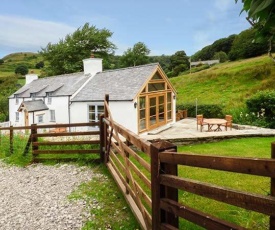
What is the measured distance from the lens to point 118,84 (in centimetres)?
1772

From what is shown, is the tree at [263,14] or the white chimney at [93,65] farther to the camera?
the white chimney at [93,65]

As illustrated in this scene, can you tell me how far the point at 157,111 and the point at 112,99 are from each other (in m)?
3.51

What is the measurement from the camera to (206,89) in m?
32.9

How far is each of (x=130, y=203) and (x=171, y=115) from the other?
15.1 m

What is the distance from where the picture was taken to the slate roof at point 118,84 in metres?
16.1

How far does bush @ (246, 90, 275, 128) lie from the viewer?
14.6 meters

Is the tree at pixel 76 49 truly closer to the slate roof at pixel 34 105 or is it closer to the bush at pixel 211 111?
the slate roof at pixel 34 105

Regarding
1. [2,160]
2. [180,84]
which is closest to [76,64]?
[180,84]

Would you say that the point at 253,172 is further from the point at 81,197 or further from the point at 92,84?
the point at 92,84

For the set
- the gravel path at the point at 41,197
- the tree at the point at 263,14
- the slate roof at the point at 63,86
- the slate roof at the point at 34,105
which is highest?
the slate roof at the point at 63,86

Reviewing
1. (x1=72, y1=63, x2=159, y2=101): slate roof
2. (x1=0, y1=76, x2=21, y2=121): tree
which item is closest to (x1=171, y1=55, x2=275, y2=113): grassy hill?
(x1=72, y1=63, x2=159, y2=101): slate roof

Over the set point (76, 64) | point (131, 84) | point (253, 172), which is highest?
point (76, 64)

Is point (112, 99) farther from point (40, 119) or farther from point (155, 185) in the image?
point (155, 185)

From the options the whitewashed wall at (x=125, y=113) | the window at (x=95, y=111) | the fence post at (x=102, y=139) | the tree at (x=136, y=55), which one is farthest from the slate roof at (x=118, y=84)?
the tree at (x=136, y=55)
